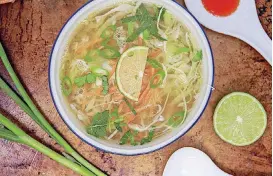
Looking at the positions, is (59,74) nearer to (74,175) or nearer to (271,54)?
(74,175)

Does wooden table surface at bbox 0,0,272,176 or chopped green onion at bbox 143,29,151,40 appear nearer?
chopped green onion at bbox 143,29,151,40

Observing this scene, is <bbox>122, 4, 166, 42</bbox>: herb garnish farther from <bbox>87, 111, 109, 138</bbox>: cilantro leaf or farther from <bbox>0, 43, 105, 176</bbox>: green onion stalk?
<bbox>0, 43, 105, 176</bbox>: green onion stalk

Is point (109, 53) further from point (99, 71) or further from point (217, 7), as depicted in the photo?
point (217, 7)

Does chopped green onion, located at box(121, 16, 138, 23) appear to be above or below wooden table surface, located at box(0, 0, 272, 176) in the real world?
above

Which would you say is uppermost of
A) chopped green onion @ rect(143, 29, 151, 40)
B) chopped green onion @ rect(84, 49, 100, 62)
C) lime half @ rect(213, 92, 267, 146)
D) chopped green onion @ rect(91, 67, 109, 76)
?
chopped green onion @ rect(143, 29, 151, 40)

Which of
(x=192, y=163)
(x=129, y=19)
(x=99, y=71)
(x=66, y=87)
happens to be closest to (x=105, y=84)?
(x=99, y=71)

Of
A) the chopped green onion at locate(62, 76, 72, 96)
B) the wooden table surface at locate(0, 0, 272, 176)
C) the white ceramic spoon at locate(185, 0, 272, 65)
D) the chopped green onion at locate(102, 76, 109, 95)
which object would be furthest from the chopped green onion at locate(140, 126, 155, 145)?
the white ceramic spoon at locate(185, 0, 272, 65)
